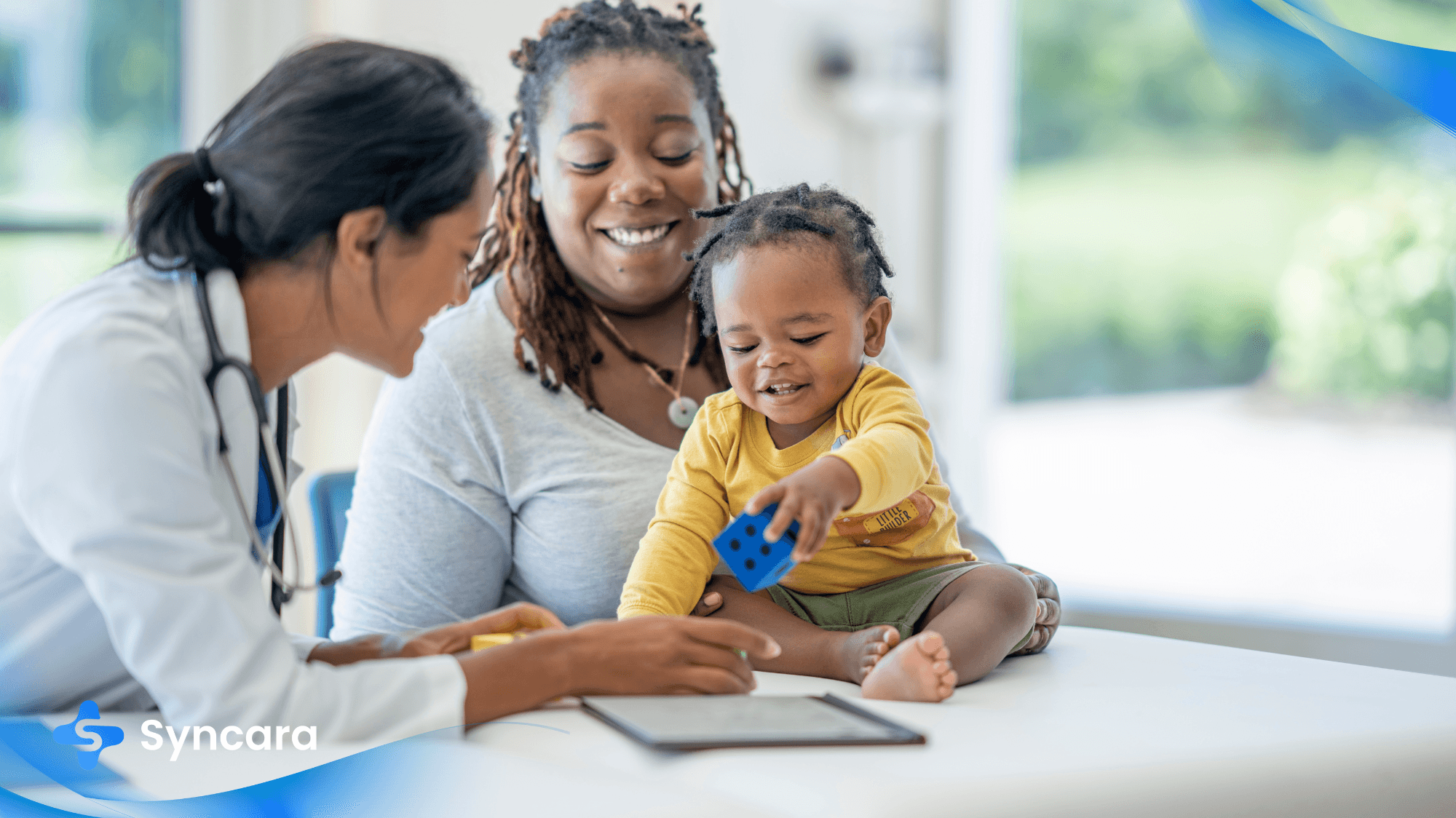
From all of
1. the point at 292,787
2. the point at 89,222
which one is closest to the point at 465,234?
the point at 292,787

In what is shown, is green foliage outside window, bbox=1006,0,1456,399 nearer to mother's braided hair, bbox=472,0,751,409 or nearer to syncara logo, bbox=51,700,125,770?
mother's braided hair, bbox=472,0,751,409

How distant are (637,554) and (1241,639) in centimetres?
258

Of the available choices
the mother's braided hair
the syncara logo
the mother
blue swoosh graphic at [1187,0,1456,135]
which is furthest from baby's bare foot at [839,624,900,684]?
blue swoosh graphic at [1187,0,1456,135]

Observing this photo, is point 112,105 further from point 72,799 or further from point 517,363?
point 72,799

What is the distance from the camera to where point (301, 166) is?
104 cm

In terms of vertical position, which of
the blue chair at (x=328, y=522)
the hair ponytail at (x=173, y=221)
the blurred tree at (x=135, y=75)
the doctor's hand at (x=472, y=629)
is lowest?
the blue chair at (x=328, y=522)

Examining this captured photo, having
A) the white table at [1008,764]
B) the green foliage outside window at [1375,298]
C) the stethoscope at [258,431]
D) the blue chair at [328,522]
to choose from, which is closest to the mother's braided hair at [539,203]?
the blue chair at [328,522]

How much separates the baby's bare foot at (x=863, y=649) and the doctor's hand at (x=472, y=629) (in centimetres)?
28

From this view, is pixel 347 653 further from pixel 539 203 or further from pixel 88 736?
pixel 539 203

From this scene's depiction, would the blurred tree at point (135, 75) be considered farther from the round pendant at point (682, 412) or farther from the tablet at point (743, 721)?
the tablet at point (743, 721)

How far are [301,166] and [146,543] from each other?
1.14 feet

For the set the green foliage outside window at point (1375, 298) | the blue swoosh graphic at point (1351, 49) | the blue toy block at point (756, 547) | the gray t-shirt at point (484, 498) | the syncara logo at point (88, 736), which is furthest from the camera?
the green foliage outside window at point (1375, 298)

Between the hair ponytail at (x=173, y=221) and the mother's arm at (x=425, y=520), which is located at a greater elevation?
the hair ponytail at (x=173, y=221)

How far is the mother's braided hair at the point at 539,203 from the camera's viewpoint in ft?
Answer: 5.18
